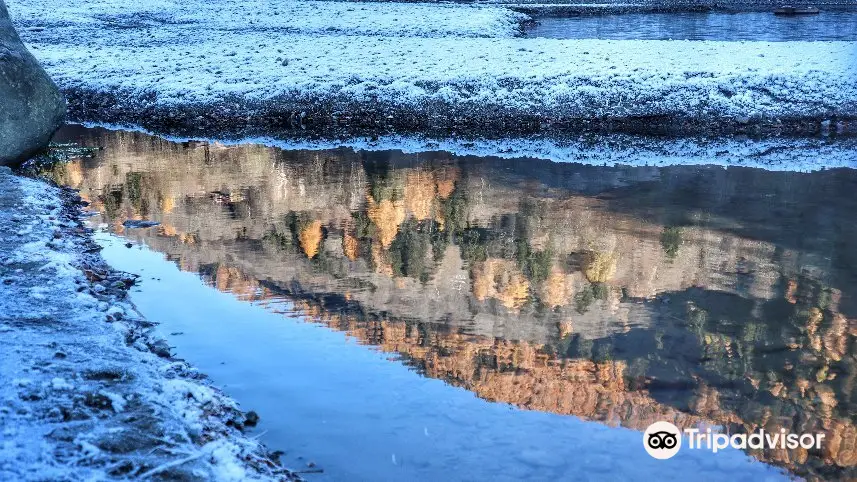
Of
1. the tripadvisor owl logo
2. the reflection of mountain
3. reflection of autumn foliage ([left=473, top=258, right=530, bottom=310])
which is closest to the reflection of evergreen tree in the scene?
the reflection of mountain

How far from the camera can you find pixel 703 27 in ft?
98.0

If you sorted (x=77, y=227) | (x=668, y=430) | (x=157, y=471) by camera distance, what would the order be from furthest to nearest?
(x=77, y=227), (x=668, y=430), (x=157, y=471)

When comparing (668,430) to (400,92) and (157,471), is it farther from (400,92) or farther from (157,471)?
(400,92)

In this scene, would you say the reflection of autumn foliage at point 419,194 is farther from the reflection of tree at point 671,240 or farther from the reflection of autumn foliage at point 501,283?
the reflection of tree at point 671,240

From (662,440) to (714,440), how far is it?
0.32m

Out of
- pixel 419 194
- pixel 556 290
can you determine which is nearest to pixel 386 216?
pixel 419 194

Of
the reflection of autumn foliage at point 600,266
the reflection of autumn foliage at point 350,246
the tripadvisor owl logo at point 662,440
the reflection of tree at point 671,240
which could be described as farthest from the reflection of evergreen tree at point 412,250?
the tripadvisor owl logo at point 662,440

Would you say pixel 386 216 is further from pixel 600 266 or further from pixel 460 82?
pixel 460 82

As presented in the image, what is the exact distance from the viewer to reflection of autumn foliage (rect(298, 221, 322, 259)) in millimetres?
9156

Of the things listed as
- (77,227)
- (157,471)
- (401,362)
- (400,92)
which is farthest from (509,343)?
(400,92)

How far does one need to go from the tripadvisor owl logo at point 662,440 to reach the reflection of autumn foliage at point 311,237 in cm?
446

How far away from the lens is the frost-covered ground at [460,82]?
634 inches

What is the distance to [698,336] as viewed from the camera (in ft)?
22.5

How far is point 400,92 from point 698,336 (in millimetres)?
11192
